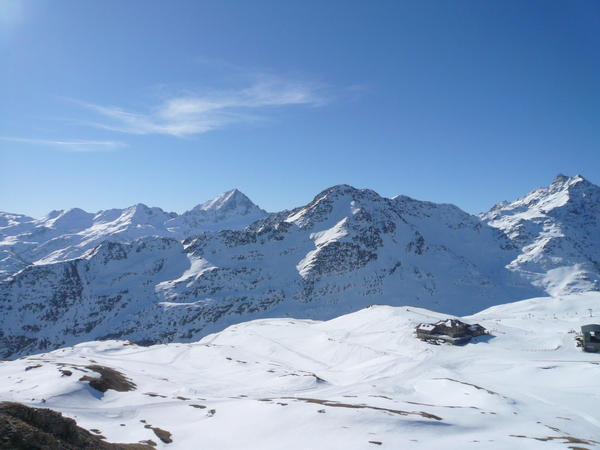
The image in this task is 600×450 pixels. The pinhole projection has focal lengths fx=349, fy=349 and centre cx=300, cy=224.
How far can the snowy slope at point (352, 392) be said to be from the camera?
82.9ft

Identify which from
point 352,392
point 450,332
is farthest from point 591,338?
point 352,392

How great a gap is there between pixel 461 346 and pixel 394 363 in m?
15.9

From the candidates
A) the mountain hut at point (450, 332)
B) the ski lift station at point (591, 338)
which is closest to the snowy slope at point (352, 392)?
the ski lift station at point (591, 338)

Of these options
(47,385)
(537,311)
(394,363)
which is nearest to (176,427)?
(47,385)

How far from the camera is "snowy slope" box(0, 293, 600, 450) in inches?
995

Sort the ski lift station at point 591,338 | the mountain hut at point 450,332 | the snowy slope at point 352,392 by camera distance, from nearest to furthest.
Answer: the snowy slope at point 352,392 < the ski lift station at point 591,338 < the mountain hut at point 450,332

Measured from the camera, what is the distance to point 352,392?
1725 inches

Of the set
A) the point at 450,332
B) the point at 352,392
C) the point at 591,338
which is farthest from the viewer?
the point at 450,332

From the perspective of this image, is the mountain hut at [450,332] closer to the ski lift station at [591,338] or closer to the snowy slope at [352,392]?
the snowy slope at [352,392]

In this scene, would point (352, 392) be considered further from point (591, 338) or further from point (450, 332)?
point (591, 338)

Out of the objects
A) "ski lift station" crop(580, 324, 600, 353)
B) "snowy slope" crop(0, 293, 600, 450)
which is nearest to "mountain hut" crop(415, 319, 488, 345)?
"snowy slope" crop(0, 293, 600, 450)

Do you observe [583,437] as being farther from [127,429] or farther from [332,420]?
[127,429]

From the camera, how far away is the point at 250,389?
49375 mm

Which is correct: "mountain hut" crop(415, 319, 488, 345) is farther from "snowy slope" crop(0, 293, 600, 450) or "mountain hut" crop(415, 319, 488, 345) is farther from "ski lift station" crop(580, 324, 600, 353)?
"ski lift station" crop(580, 324, 600, 353)
